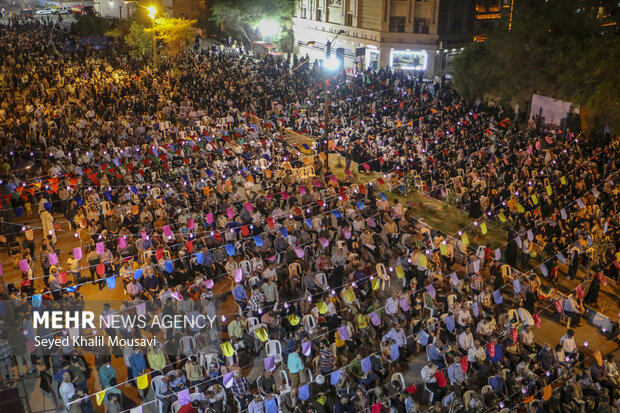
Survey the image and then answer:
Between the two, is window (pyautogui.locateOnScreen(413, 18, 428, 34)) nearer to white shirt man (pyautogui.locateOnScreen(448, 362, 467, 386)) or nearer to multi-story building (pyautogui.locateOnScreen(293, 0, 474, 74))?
multi-story building (pyautogui.locateOnScreen(293, 0, 474, 74))

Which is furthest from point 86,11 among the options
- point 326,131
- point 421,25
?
point 326,131

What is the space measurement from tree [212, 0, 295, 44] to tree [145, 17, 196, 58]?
7621 mm

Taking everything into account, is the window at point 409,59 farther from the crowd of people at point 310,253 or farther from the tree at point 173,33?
the tree at point 173,33

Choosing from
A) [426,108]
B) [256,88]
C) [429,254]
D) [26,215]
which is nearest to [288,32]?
[256,88]

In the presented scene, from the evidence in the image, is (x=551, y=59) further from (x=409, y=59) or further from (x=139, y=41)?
(x=139, y=41)

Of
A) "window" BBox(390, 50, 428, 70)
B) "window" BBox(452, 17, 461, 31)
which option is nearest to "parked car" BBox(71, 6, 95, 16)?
"window" BBox(390, 50, 428, 70)

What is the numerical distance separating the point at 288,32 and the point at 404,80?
23341mm

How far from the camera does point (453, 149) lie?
22.9 m

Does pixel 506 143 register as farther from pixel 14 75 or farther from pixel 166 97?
pixel 14 75

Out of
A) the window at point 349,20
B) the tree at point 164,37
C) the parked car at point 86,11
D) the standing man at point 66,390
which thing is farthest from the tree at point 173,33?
the standing man at point 66,390

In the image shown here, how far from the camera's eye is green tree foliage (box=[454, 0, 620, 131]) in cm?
2341

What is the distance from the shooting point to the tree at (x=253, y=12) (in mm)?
51094

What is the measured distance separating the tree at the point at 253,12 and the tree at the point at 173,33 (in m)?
7.62

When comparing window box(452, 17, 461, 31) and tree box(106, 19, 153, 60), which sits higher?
window box(452, 17, 461, 31)
